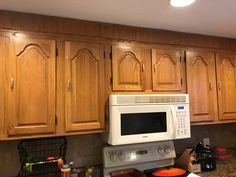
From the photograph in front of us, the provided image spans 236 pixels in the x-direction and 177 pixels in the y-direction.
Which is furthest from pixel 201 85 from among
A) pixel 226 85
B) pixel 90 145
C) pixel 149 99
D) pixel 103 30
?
pixel 90 145

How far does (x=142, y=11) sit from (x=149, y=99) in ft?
2.31

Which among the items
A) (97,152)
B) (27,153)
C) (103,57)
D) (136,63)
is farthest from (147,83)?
(27,153)

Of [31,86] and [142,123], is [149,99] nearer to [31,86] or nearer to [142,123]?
[142,123]

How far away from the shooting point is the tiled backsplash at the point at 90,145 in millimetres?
1762

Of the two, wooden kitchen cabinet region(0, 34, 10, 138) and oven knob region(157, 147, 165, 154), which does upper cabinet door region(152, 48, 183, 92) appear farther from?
wooden kitchen cabinet region(0, 34, 10, 138)

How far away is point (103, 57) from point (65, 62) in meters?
0.32

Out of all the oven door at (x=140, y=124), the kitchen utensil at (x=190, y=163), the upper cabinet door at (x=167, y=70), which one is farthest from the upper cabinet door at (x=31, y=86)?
the kitchen utensil at (x=190, y=163)

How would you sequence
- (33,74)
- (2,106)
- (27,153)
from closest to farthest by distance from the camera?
(2,106)
(33,74)
(27,153)

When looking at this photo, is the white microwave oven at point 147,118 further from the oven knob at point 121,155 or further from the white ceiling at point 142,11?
the white ceiling at point 142,11

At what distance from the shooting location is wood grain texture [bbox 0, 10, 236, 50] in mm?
1595

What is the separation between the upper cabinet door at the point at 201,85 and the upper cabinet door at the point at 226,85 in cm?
8

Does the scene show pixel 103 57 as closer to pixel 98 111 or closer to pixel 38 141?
pixel 98 111

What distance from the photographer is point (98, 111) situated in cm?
177

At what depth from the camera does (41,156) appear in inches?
71.7
